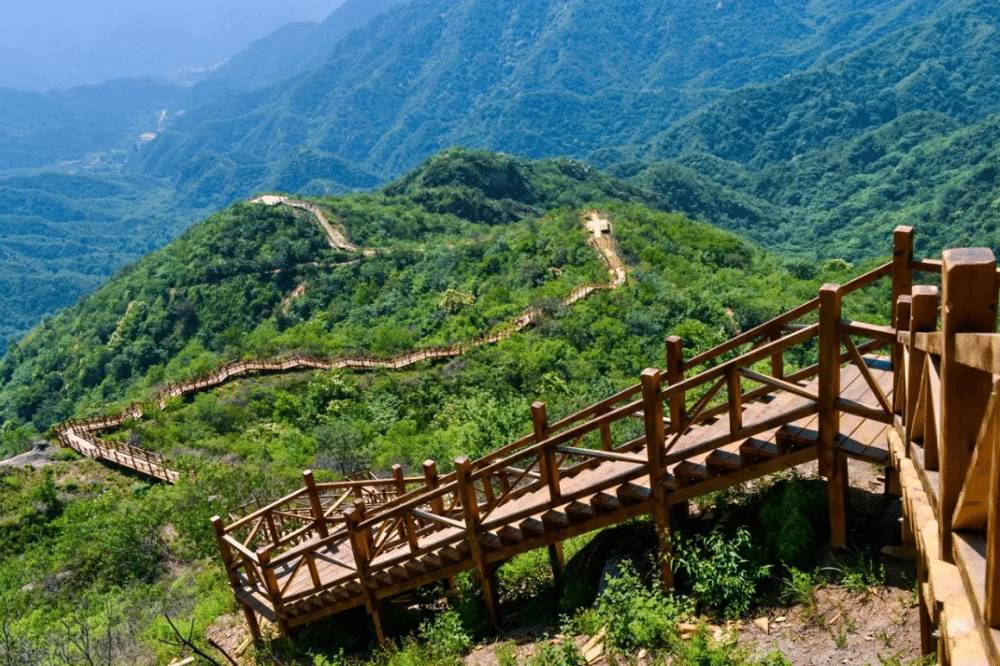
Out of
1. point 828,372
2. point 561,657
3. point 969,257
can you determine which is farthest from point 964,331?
point 561,657

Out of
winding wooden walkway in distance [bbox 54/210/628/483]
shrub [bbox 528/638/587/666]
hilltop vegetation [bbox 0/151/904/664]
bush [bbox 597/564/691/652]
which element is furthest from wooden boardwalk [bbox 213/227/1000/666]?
winding wooden walkway in distance [bbox 54/210/628/483]

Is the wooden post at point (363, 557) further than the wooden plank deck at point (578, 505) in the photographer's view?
Yes

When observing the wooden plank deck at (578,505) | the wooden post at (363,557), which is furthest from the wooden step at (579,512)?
the wooden post at (363,557)

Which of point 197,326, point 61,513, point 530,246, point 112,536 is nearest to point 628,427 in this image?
point 112,536

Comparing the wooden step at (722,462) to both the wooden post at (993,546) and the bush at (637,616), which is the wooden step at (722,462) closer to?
the bush at (637,616)

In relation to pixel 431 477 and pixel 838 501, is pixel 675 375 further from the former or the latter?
pixel 431 477

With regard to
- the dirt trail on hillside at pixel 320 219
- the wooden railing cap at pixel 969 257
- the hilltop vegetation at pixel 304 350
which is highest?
the dirt trail on hillside at pixel 320 219
